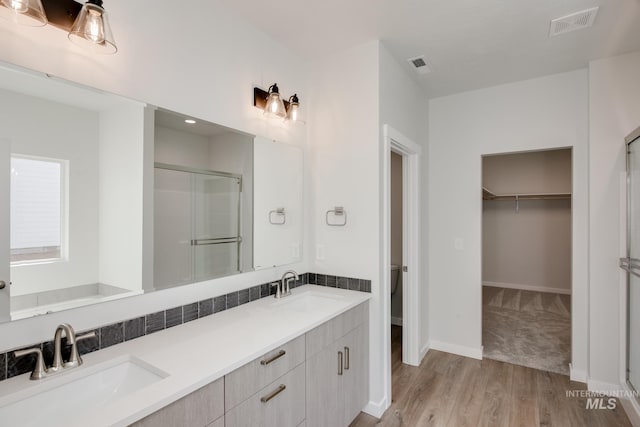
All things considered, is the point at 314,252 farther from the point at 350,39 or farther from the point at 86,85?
the point at 86,85

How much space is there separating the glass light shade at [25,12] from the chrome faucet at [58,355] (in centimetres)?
111

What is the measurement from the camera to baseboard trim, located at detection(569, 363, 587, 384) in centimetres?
270

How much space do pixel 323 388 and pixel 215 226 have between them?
1.13 meters

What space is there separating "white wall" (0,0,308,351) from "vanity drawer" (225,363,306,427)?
0.66 metres

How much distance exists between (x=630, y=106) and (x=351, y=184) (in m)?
2.30

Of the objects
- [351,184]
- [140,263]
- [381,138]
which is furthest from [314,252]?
[140,263]

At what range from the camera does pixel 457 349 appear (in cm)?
330

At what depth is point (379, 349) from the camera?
232cm

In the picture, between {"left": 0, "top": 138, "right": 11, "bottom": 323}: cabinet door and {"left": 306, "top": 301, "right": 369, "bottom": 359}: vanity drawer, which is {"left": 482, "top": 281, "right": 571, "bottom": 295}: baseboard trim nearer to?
{"left": 306, "top": 301, "right": 369, "bottom": 359}: vanity drawer

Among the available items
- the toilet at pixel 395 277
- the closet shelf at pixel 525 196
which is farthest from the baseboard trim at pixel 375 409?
the closet shelf at pixel 525 196

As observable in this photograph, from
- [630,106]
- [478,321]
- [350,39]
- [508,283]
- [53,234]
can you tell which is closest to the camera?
[53,234]

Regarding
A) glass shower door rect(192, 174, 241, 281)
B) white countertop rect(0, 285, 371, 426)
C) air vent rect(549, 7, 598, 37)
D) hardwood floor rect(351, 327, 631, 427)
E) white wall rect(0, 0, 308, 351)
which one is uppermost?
air vent rect(549, 7, 598, 37)

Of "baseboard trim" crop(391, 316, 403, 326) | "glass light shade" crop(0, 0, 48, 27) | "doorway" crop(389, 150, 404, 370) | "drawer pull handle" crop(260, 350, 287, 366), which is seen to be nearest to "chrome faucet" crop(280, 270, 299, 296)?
"drawer pull handle" crop(260, 350, 287, 366)

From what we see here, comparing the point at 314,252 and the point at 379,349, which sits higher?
the point at 314,252
